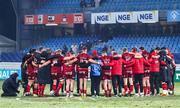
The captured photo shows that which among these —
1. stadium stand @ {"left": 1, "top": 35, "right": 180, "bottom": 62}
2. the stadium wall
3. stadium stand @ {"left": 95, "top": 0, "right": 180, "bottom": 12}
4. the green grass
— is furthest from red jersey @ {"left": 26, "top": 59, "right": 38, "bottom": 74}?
A: stadium stand @ {"left": 95, "top": 0, "right": 180, "bottom": 12}

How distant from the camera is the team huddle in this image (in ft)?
76.0

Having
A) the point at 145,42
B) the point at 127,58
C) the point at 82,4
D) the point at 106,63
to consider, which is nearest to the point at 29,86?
the point at 106,63

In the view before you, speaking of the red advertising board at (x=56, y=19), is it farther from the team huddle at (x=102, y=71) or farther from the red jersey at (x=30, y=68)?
the red jersey at (x=30, y=68)

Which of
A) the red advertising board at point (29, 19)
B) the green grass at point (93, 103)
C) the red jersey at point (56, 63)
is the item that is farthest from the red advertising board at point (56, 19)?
the green grass at point (93, 103)

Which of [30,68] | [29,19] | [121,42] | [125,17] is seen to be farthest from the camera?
[29,19]

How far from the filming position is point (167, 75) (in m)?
24.1

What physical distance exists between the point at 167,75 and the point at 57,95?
173 inches

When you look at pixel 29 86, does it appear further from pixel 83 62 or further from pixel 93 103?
pixel 93 103

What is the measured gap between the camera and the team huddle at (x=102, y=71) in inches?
912

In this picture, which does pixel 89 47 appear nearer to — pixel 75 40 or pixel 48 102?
pixel 75 40

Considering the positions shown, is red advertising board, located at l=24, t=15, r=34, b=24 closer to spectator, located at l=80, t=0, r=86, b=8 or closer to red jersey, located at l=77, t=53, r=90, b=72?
spectator, located at l=80, t=0, r=86, b=8

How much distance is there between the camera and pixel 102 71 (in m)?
23.6

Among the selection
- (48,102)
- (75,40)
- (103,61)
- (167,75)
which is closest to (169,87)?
(167,75)

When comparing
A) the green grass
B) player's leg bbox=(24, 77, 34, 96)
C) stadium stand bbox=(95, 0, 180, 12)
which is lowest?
the green grass
